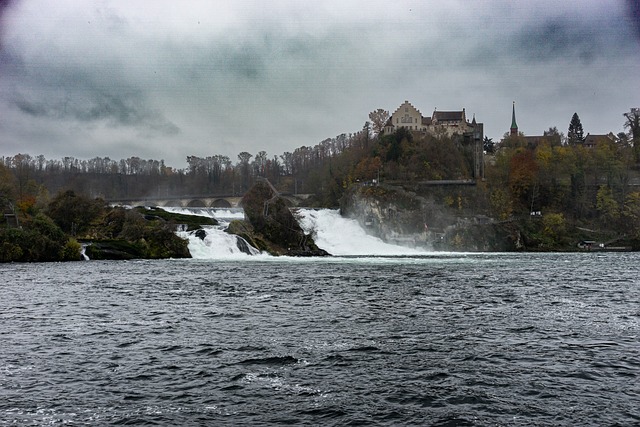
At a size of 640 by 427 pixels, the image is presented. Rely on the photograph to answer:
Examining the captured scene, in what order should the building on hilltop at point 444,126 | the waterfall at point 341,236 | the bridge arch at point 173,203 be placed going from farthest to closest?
the bridge arch at point 173,203 < the building on hilltop at point 444,126 < the waterfall at point 341,236

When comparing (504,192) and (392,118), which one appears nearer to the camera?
(504,192)

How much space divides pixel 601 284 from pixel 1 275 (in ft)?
150

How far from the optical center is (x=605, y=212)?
111312 mm

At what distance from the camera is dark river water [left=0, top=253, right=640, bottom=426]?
12797mm

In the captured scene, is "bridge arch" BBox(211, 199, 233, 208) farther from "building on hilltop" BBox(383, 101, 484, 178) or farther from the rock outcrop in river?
the rock outcrop in river

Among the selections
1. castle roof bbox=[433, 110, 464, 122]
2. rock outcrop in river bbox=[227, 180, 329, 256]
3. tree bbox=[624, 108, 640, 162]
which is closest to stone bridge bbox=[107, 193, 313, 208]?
rock outcrop in river bbox=[227, 180, 329, 256]

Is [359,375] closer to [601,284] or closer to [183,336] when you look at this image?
[183,336]

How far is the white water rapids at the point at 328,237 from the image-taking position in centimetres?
7156

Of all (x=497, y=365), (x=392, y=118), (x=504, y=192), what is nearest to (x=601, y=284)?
(x=497, y=365)

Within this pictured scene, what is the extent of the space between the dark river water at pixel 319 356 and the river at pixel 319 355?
0.22ft

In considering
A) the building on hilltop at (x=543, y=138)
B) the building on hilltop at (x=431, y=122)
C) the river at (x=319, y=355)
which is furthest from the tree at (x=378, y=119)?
the river at (x=319, y=355)

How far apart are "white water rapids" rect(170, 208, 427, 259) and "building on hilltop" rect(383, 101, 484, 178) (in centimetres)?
4161

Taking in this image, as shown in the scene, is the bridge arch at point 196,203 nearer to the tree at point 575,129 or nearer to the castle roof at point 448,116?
the castle roof at point 448,116

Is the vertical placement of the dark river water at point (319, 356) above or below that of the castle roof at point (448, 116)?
below
